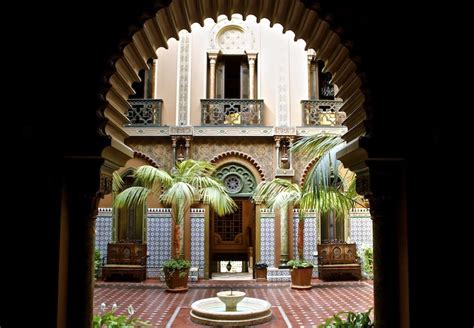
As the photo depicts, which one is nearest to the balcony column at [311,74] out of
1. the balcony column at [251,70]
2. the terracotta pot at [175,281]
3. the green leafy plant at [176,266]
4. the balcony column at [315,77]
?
the balcony column at [315,77]

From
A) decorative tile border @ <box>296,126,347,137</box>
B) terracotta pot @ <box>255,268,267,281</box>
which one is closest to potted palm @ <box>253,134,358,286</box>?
terracotta pot @ <box>255,268,267,281</box>

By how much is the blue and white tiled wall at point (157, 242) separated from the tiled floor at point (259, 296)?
649mm

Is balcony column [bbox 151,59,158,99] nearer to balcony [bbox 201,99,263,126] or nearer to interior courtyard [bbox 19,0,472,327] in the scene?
balcony [bbox 201,99,263,126]

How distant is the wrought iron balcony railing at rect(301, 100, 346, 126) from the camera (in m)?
14.2

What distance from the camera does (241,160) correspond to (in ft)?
46.4

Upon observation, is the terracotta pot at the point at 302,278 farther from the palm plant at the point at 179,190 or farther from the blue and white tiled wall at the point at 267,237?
the palm plant at the point at 179,190

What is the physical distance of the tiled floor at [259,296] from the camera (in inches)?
340

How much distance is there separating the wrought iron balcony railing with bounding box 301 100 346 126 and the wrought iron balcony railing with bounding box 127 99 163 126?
4.45m

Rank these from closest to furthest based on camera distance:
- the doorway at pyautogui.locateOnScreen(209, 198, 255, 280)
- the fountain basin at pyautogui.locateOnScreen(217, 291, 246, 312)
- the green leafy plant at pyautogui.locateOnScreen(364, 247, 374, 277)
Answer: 1. the fountain basin at pyautogui.locateOnScreen(217, 291, 246, 312)
2. the green leafy plant at pyautogui.locateOnScreen(364, 247, 374, 277)
3. the doorway at pyautogui.locateOnScreen(209, 198, 255, 280)

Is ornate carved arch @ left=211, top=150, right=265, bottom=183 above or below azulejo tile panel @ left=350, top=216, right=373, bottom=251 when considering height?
above
